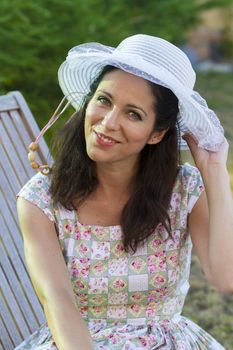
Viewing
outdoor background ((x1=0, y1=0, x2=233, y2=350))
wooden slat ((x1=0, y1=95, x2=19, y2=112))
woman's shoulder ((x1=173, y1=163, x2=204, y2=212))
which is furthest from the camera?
outdoor background ((x1=0, y1=0, x2=233, y2=350))

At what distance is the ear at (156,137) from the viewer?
2852 millimetres

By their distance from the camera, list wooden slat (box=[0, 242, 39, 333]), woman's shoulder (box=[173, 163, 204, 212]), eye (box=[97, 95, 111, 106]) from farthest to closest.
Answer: wooden slat (box=[0, 242, 39, 333]), woman's shoulder (box=[173, 163, 204, 212]), eye (box=[97, 95, 111, 106])

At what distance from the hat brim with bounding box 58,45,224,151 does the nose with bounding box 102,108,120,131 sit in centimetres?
14

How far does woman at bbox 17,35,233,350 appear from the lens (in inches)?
107

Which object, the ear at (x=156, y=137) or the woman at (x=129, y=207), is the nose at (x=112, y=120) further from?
the ear at (x=156, y=137)

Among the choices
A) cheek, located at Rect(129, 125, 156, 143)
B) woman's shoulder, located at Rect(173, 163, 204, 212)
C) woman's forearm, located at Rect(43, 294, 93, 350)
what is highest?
cheek, located at Rect(129, 125, 156, 143)

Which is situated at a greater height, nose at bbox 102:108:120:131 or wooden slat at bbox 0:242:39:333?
nose at bbox 102:108:120:131

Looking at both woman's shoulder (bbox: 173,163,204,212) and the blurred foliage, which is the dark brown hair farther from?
the blurred foliage

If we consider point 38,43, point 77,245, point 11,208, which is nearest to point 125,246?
point 77,245

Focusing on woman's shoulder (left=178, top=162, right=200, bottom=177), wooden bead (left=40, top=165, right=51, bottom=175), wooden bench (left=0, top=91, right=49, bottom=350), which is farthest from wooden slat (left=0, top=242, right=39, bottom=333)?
woman's shoulder (left=178, top=162, right=200, bottom=177)

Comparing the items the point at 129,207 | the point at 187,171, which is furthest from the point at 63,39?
the point at 129,207

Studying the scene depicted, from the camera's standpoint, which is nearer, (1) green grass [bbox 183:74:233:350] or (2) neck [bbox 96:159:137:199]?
(2) neck [bbox 96:159:137:199]

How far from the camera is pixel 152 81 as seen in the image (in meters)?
2.69

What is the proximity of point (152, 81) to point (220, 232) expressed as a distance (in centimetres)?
60
